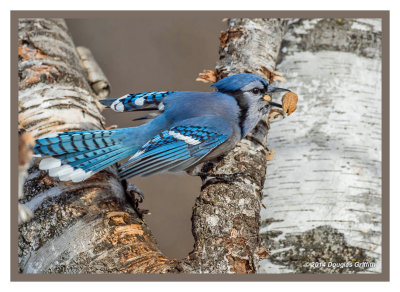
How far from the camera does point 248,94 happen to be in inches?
55.6

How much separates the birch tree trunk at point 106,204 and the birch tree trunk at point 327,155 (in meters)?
0.18

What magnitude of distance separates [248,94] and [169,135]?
256 mm

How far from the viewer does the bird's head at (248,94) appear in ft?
4.61

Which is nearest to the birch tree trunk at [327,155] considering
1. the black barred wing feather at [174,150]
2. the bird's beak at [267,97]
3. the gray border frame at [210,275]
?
the gray border frame at [210,275]

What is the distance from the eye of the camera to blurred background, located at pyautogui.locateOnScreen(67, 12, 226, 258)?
5.51 feet

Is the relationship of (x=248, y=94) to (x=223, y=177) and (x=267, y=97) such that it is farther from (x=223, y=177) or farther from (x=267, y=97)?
(x=223, y=177)

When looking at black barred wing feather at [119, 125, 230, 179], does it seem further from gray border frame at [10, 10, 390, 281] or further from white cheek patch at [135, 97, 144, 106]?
gray border frame at [10, 10, 390, 281]

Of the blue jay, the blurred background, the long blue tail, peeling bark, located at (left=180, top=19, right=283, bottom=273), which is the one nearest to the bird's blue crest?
the blue jay

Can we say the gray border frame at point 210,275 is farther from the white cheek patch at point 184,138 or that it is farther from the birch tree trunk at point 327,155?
the white cheek patch at point 184,138

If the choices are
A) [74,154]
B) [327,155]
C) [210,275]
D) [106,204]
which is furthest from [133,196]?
[327,155]

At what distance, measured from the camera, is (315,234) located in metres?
1.49
